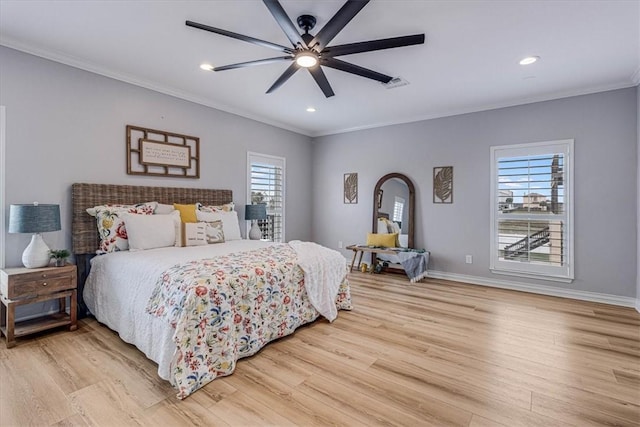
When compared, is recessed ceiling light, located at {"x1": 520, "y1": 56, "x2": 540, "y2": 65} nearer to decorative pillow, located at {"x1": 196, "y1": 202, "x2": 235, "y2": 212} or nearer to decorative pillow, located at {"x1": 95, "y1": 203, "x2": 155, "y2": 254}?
decorative pillow, located at {"x1": 196, "y1": 202, "x2": 235, "y2": 212}

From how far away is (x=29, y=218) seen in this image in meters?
2.58

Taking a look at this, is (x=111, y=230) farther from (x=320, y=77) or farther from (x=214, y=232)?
(x=320, y=77)

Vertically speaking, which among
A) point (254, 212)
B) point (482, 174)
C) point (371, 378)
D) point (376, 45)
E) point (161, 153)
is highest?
point (376, 45)

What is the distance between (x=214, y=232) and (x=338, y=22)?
2.65m

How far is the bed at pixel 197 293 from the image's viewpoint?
2.02 metres

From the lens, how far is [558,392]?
1980mm

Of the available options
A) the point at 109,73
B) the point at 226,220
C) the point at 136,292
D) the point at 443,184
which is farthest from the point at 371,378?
the point at 109,73

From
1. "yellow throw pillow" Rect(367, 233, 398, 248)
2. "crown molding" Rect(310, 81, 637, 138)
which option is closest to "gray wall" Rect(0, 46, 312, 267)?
"yellow throw pillow" Rect(367, 233, 398, 248)

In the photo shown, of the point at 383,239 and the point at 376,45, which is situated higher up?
the point at 376,45

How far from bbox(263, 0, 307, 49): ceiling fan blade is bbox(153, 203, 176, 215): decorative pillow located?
243 centimetres

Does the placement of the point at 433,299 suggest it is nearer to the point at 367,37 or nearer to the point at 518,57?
the point at 518,57

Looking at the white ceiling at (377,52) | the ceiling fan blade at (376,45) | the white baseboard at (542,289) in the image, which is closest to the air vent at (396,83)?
the white ceiling at (377,52)

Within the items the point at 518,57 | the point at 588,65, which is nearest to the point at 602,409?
the point at 518,57

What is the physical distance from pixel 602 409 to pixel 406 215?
361 cm
